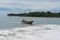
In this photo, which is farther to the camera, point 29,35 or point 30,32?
point 30,32

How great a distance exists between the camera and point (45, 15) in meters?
120

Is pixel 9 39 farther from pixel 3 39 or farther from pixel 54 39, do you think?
pixel 54 39

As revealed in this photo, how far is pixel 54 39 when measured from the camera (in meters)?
17.9

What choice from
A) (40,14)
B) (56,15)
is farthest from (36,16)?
(56,15)

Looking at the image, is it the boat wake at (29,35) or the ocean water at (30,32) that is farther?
the ocean water at (30,32)

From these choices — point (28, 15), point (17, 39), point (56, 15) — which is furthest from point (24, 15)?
point (17, 39)

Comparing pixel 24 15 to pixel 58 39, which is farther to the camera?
pixel 24 15

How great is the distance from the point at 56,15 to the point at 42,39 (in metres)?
100

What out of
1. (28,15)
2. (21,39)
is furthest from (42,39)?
(28,15)

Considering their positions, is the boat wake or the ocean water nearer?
the boat wake

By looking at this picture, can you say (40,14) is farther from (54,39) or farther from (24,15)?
(54,39)

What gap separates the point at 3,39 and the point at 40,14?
102m

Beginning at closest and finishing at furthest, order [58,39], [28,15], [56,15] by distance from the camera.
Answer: [58,39]
[56,15]
[28,15]

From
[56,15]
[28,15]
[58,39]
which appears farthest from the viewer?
[28,15]
